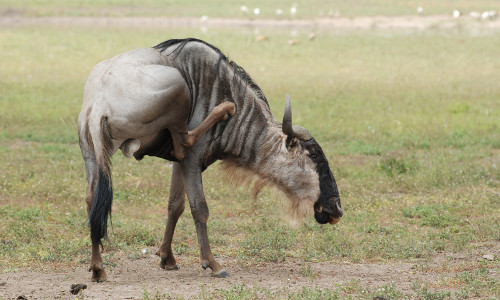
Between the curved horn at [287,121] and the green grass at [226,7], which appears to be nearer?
the curved horn at [287,121]

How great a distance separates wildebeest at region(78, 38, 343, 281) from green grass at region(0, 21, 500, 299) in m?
0.50

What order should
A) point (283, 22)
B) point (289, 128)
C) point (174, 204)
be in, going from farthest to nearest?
point (283, 22), point (174, 204), point (289, 128)

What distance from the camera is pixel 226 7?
42562mm

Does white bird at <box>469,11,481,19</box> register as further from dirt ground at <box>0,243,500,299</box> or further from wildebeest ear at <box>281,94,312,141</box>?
wildebeest ear at <box>281,94,312,141</box>

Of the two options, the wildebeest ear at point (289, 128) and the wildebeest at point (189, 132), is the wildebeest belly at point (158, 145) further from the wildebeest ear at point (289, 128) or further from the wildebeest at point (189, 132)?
the wildebeest ear at point (289, 128)

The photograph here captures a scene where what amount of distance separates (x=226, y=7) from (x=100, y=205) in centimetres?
3802

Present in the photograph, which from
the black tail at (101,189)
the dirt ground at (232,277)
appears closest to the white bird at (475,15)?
the dirt ground at (232,277)

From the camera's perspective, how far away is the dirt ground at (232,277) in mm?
5609

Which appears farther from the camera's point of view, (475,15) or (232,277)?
(475,15)

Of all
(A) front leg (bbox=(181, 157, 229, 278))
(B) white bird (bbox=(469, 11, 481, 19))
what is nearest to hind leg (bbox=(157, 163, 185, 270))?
(A) front leg (bbox=(181, 157, 229, 278))

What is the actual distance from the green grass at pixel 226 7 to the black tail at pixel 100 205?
32695 millimetres

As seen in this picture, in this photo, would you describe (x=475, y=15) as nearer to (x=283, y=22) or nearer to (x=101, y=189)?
(x=283, y=22)

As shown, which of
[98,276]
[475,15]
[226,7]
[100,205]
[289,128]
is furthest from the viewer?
[226,7]

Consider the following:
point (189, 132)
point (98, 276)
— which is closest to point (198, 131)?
point (189, 132)
